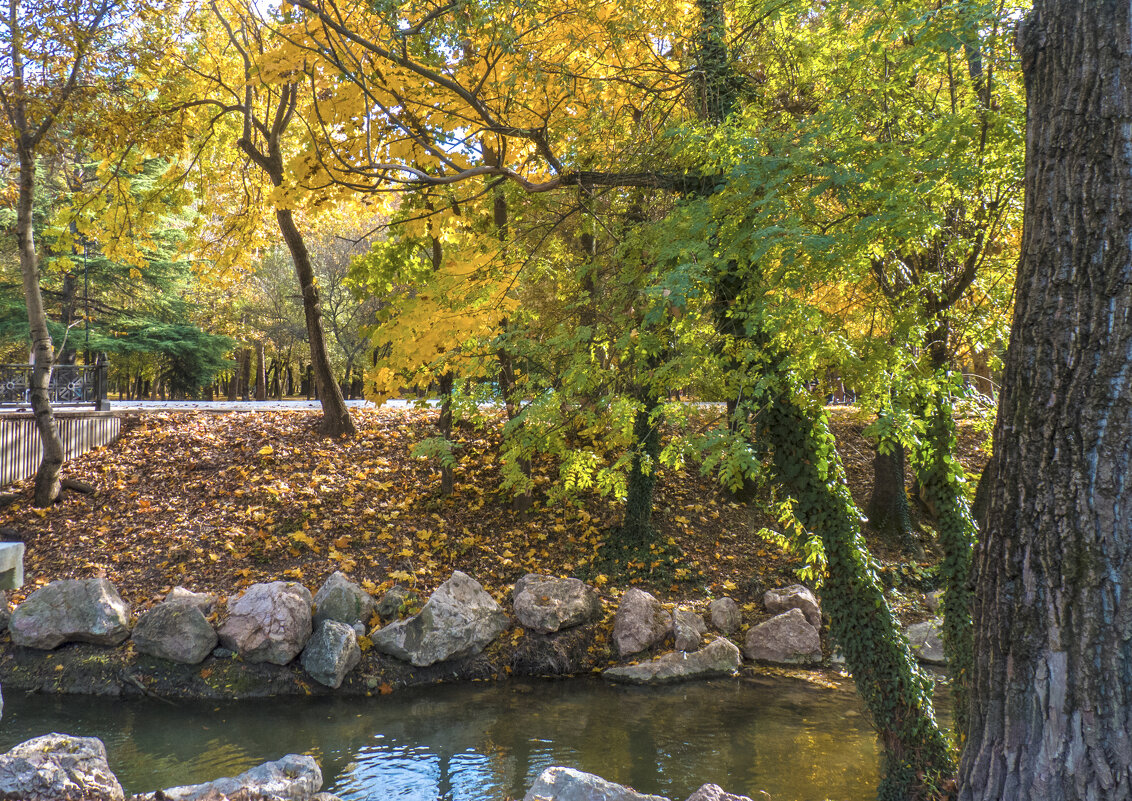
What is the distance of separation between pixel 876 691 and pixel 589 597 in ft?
13.1

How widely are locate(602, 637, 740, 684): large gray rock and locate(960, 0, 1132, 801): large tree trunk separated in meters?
5.58

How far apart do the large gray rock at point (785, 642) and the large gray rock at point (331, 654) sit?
4628 mm

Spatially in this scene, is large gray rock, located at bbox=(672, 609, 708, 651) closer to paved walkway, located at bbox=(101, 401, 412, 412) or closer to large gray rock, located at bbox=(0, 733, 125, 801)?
paved walkway, located at bbox=(101, 401, 412, 412)

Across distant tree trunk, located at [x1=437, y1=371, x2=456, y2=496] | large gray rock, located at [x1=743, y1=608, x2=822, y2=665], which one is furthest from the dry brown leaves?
large gray rock, located at [x1=743, y1=608, x2=822, y2=665]

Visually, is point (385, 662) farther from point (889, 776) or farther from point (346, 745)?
point (889, 776)

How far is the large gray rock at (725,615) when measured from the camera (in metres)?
9.24

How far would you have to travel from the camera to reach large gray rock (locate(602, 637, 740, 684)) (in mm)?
8258

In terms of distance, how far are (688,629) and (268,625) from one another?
4814mm

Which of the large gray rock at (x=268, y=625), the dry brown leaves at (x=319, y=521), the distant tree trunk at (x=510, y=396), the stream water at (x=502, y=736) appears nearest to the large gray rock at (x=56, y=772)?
the stream water at (x=502, y=736)

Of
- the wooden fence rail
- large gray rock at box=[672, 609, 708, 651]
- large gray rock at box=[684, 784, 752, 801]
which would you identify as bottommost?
large gray rock at box=[672, 609, 708, 651]

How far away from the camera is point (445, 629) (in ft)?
27.4

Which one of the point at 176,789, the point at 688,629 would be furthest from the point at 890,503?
the point at 176,789

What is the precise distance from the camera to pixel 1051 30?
2.85 meters

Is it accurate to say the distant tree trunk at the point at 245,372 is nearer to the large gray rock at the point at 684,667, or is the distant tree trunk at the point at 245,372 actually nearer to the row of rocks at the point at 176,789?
the large gray rock at the point at 684,667
